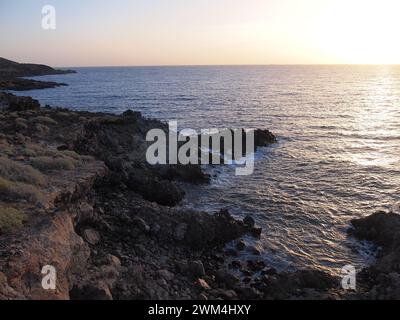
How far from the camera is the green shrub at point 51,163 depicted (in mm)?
19875

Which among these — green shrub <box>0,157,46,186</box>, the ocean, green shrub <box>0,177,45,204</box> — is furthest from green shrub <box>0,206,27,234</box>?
the ocean

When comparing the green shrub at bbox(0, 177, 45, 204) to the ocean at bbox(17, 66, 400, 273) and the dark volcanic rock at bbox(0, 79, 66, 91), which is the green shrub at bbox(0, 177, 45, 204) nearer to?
the ocean at bbox(17, 66, 400, 273)

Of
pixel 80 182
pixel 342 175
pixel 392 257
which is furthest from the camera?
pixel 342 175

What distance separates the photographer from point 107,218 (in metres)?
17.7

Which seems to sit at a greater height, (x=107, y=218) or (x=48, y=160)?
(x=48, y=160)

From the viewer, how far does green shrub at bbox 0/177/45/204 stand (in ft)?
50.7

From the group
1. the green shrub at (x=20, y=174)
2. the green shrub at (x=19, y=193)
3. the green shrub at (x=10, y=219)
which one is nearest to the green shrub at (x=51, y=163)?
the green shrub at (x=20, y=174)

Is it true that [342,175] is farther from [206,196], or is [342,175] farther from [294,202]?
[206,196]

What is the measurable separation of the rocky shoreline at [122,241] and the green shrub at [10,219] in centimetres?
3

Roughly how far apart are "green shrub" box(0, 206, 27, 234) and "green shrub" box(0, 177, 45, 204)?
144 centimetres
